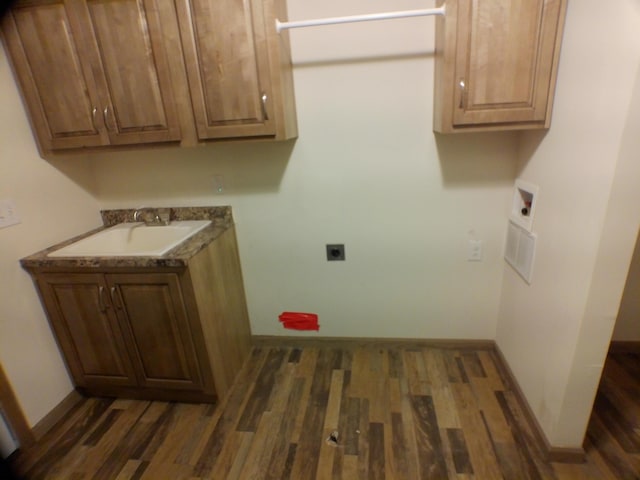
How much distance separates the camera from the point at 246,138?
1.66 m

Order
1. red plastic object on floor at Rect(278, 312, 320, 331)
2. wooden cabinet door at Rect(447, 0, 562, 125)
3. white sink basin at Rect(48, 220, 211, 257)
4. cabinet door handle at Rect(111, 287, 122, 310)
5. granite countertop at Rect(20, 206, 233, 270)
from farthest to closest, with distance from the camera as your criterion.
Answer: red plastic object on floor at Rect(278, 312, 320, 331), white sink basin at Rect(48, 220, 211, 257), cabinet door handle at Rect(111, 287, 122, 310), granite countertop at Rect(20, 206, 233, 270), wooden cabinet door at Rect(447, 0, 562, 125)

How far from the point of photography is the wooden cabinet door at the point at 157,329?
1.67 metres

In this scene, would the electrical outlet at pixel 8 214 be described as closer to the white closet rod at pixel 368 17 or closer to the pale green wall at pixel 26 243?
the pale green wall at pixel 26 243

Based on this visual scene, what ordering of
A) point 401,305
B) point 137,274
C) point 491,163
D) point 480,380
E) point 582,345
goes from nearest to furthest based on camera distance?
point 582,345, point 137,274, point 491,163, point 480,380, point 401,305

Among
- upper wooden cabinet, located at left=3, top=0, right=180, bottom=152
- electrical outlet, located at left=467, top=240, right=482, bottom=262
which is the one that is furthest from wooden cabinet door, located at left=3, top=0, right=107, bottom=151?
electrical outlet, located at left=467, top=240, right=482, bottom=262

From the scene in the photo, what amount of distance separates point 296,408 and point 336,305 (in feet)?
2.23

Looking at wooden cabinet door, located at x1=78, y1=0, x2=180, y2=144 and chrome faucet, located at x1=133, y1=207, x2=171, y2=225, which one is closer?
wooden cabinet door, located at x1=78, y1=0, x2=180, y2=144

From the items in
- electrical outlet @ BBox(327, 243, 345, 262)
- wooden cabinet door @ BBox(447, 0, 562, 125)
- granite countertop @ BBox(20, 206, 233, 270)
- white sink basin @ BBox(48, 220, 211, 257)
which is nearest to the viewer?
wooden cabinet door @ BBox(447, 0, 562, 125)

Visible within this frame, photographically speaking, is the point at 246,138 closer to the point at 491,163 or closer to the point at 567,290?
the point at 491,163

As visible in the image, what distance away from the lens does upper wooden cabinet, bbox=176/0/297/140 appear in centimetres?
148

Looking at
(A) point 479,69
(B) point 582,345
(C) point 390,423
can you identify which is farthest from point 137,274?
(B) point 582,345

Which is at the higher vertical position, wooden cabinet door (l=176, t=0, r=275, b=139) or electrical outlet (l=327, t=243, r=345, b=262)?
wooden cabinet door (l=176, t=0, r=275, b=139)

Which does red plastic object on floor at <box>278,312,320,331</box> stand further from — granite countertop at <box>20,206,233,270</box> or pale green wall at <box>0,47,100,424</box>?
pale green wall at <box>0,47,100,424</box>

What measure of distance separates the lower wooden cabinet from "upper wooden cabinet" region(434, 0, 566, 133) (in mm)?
1445
